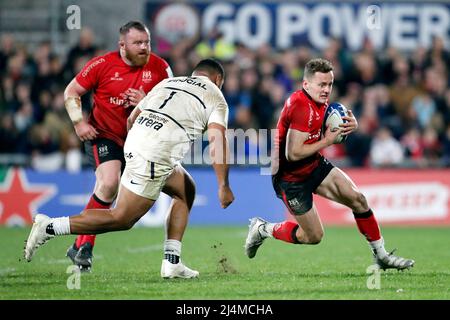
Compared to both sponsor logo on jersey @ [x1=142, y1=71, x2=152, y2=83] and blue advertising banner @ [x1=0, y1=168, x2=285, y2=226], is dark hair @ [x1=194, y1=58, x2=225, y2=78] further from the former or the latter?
blue advertising banner @ [x1=0, y1=168, x2=285, y2=226]

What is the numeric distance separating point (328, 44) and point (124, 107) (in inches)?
410

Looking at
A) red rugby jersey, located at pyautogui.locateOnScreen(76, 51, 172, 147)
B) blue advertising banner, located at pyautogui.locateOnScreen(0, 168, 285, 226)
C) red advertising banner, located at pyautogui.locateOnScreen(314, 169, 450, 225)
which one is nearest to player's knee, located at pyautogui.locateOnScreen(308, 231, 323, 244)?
red rugby jersey, located at pyautogui.locateOnScreen(76, 51, 172, 147)

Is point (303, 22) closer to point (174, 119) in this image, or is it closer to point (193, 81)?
point (193, 81)

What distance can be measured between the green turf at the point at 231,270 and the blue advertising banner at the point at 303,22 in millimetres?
6631

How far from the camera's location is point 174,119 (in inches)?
323

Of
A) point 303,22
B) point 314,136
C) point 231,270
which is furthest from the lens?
point 303,22

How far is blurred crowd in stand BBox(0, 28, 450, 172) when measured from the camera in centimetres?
1692

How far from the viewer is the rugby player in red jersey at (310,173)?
8648 mm

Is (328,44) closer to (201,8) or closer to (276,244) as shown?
(201,8)

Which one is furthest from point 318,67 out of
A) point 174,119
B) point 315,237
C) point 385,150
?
point 385,150

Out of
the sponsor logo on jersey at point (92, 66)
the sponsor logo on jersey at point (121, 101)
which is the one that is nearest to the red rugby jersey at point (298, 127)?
the sponsor logo on jersey at point (121, 101)

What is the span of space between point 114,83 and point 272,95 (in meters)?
8.09

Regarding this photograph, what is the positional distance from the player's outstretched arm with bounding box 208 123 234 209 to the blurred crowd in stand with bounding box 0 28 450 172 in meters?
8.60
